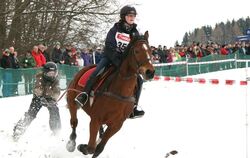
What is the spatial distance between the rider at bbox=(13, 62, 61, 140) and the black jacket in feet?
6.40

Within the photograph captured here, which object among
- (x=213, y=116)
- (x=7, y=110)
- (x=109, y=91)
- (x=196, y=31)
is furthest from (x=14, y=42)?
(x=196, y=31)

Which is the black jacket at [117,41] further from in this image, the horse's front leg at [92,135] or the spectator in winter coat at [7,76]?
the spectator in winter coat at [7,76]

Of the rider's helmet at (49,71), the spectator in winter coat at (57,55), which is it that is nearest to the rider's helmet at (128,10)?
the rider's helmet at (49,71)

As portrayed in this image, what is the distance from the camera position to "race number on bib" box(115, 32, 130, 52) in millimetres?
8008

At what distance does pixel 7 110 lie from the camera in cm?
1398

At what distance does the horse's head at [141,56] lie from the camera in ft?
22.4

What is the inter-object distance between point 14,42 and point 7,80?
9.72 meters

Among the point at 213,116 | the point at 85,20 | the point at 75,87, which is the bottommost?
the point at 213,116

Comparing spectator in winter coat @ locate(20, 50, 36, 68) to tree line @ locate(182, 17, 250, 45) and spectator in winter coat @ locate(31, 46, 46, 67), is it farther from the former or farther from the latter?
tree line @ locate(182, 17, 250, 45)

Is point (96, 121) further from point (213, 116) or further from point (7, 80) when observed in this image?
point (7, 80)

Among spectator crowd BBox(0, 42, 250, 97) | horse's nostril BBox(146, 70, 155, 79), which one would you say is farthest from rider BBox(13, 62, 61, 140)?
spectator crowd BBox(0, 42, 250, 97)

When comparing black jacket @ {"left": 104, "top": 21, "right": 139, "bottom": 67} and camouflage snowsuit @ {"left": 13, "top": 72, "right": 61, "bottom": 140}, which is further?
camouflage snowsuit @ {"left": 13, "top": 72, "right": 61, "bottom": 140}

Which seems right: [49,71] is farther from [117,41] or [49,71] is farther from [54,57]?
[54,57]

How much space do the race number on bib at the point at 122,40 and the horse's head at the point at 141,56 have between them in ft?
1.59
